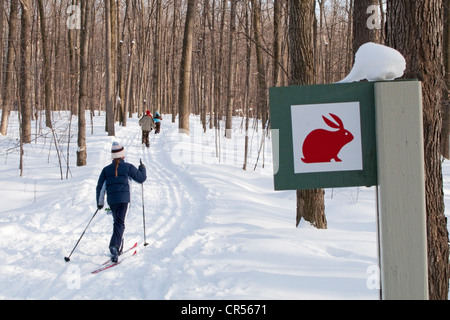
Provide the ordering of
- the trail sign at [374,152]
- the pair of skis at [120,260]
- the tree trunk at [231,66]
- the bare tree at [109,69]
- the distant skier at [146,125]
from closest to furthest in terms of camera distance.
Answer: the trail sign at [374,152] → the pair of skis at [120,260] → the tree trunk at [231,66] → the distant skier at [146,125] → the bare tree at [109,69]

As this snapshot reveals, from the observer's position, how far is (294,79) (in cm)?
616

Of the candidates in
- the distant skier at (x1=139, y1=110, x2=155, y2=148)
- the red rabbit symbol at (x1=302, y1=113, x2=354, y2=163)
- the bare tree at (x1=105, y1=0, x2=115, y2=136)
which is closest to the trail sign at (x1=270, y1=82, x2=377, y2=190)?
the red rabbit symbol at (x1=302, y1=113, x2=354, y2=163)

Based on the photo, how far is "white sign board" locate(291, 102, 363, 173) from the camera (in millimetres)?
2393

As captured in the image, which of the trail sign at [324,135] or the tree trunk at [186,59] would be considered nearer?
the trail sign at [324,135]

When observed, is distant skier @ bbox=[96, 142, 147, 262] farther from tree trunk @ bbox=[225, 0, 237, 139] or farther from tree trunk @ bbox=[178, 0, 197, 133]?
tree trunk @ bbox=[178, 0, 197, 133]

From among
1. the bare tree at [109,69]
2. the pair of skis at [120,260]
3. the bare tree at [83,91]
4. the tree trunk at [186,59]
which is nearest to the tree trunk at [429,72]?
the pair of skis at [120,260]

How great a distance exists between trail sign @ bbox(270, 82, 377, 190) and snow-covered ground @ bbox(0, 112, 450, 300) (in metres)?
1.74

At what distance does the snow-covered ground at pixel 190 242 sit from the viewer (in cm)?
421

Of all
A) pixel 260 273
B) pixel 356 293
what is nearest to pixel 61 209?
pixel 260 273

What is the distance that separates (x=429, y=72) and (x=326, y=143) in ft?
4.64

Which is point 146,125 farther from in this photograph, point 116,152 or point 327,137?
point 327,137

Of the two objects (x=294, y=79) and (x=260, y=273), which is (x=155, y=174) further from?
(x=260, y=273)

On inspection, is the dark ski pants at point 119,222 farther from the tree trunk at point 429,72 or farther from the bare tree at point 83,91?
the bare tree at point 83,91
